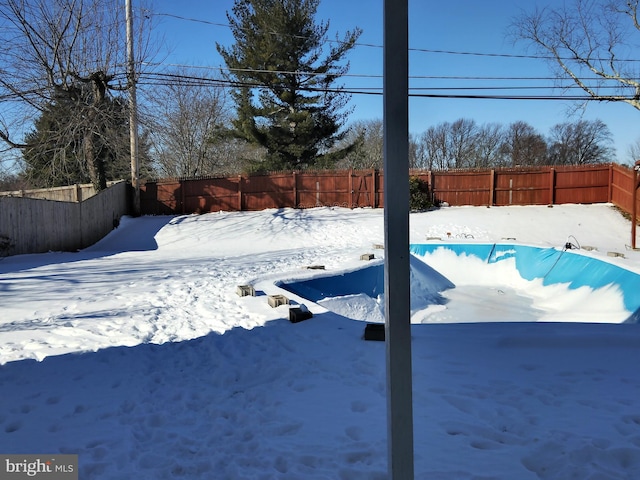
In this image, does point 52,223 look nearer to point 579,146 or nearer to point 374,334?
point 374,334

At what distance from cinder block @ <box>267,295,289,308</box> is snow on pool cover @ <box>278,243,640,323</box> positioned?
116 centimetres

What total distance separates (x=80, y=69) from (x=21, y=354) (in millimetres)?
13128

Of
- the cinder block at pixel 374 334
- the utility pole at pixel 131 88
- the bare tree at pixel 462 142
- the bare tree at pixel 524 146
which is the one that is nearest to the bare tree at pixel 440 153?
the bare tree at pixel 462 142

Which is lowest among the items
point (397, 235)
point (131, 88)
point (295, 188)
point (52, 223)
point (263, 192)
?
point (52, 223)

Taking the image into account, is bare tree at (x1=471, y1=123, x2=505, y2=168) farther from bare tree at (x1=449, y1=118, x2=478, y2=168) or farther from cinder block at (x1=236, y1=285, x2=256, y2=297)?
cinder block at (x1=236, y1=285, x2=256, y2=297)

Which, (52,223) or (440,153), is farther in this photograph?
(440,153)

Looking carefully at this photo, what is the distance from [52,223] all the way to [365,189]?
34.2 ft

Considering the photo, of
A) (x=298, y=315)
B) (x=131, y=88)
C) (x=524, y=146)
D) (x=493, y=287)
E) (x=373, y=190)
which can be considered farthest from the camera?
(x=524, y=146)

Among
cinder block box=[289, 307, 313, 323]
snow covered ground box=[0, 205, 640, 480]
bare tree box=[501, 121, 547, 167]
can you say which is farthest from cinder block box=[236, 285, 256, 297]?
bare tree box=[501, 121, 547, 167]

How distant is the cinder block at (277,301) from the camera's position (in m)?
5.00

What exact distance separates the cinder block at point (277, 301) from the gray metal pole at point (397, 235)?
3.79 meters

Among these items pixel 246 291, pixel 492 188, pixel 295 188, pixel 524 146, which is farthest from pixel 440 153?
pixel 524 146

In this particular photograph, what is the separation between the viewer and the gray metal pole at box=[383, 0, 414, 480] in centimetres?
126

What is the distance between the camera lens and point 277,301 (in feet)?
16.5
